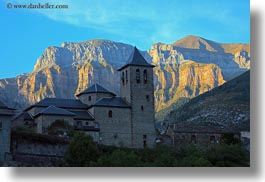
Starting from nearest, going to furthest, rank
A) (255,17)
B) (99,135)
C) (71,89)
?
(255,17) < (99,135) < (71,89)

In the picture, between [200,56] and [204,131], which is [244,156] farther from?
[200,56]

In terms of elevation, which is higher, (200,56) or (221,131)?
(200,56)

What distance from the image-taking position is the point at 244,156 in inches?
1126

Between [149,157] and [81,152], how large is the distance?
4496mm

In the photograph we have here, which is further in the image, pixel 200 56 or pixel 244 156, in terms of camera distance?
pixel 200 56

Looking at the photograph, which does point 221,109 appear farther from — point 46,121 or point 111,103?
point 46,121

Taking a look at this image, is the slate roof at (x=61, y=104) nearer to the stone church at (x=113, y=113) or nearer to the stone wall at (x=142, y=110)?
the stone church at (x=113, y=113)

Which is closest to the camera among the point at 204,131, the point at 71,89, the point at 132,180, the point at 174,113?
the point at 132,180

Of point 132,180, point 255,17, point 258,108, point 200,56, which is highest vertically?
→ point 200,56

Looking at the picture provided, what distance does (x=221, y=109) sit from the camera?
7038 centimetres

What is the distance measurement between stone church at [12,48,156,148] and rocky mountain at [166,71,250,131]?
1804 cm

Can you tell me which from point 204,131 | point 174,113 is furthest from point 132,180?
point 174,113

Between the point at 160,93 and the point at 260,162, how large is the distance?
342 feet

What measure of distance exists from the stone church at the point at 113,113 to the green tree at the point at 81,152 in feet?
23.2
